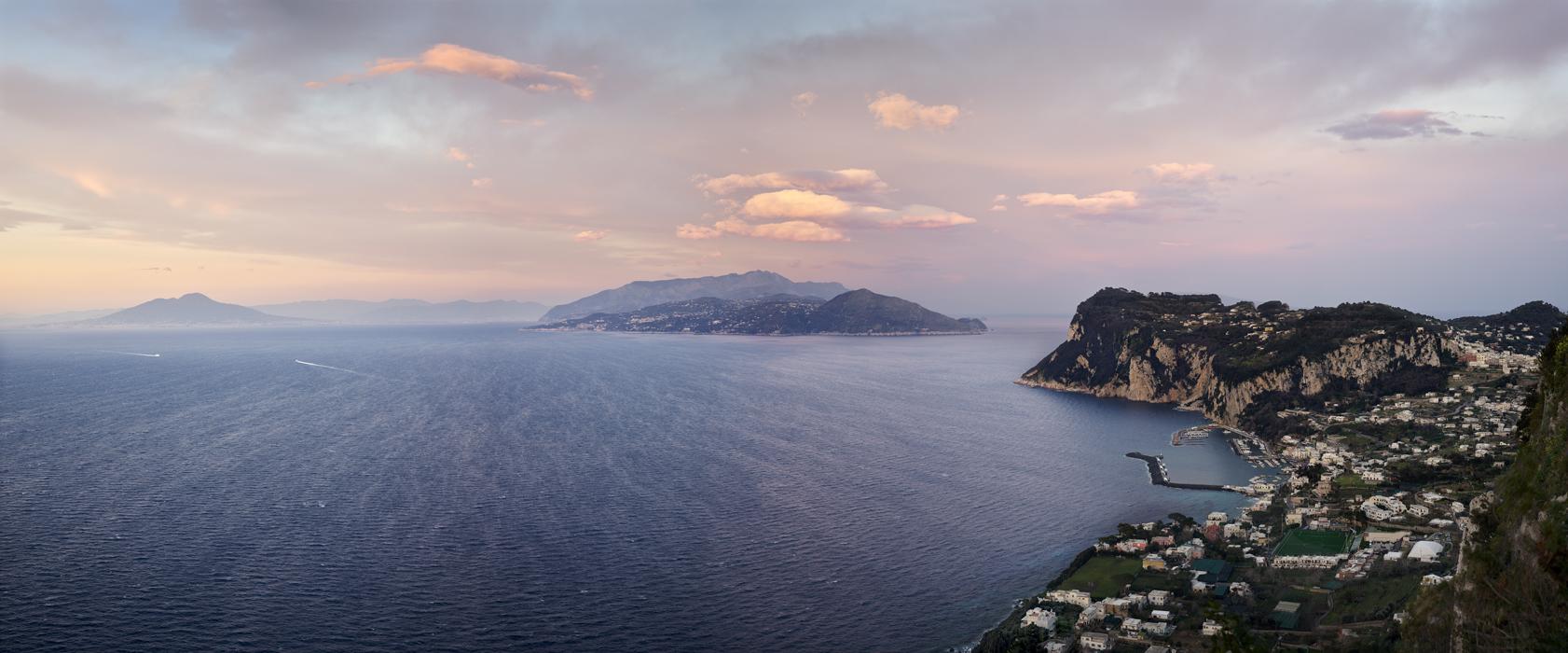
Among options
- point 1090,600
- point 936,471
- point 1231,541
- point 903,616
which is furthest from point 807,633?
point 936,471

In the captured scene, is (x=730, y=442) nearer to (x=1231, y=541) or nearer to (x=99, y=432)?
(x=1231, y=541)

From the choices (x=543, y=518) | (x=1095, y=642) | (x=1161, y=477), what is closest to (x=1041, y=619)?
(x=1095, y=642)

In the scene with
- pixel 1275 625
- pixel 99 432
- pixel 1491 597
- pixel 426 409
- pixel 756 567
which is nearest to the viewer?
pixel 1491 597

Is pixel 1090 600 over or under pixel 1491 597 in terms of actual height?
under

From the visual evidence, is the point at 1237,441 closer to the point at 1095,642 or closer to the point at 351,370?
the point at 1095,642

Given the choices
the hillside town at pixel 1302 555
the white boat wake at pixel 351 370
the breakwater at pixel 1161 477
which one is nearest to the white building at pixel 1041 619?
the hillside town at pixel 1302 555

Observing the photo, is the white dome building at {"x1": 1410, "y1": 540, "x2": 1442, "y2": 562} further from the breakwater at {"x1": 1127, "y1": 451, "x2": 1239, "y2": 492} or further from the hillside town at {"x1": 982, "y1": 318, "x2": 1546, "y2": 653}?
the breakwater at {"x1": 1127, "y1": 451, "x2": 1239, "y2": 492}
